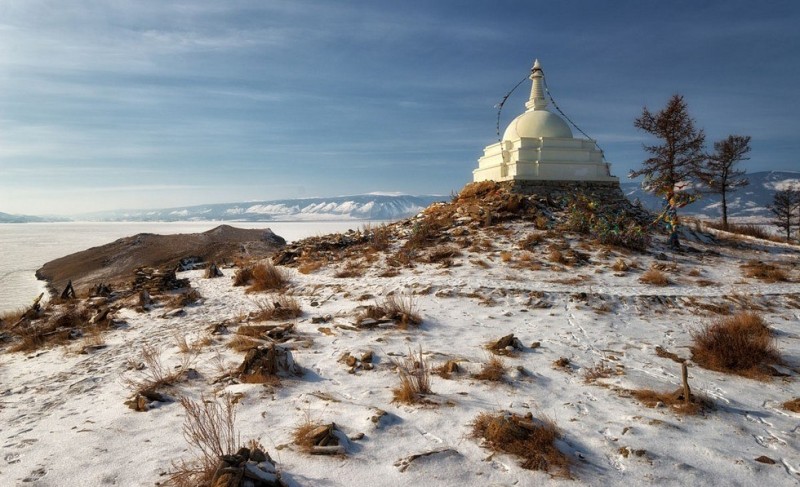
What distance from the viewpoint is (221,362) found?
6586 mm

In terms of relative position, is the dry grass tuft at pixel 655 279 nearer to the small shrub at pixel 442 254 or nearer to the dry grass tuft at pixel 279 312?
the small shrub at pixel 442 254

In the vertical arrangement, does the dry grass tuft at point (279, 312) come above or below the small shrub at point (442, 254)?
below

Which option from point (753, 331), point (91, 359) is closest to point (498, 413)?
point (753, 331)

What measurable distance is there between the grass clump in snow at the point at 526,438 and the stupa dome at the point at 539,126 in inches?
658

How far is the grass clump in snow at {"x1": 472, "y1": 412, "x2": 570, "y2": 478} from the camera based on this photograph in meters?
3.82

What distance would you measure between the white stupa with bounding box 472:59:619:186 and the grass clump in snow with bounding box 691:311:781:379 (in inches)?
499

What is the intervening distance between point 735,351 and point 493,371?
3.84 metres

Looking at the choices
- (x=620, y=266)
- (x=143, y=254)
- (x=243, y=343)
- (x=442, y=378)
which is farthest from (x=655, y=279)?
(x=143, y=254)

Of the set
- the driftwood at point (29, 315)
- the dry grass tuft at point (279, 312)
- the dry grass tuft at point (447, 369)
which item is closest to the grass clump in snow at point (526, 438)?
the dry grass tuft at point (447, 369)

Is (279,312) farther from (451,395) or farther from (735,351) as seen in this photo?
(735,351)

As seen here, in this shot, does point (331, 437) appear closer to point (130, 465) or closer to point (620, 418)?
point (130, 465)

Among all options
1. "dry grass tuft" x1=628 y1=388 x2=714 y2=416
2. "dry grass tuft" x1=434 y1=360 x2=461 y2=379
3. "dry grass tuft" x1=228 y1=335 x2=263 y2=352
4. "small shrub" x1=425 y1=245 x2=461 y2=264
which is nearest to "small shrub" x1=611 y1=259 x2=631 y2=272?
"small shrub" x1=425 y1=245 x2=461 y2=264

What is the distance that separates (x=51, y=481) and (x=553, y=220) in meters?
16.1

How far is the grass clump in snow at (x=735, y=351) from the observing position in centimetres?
614
